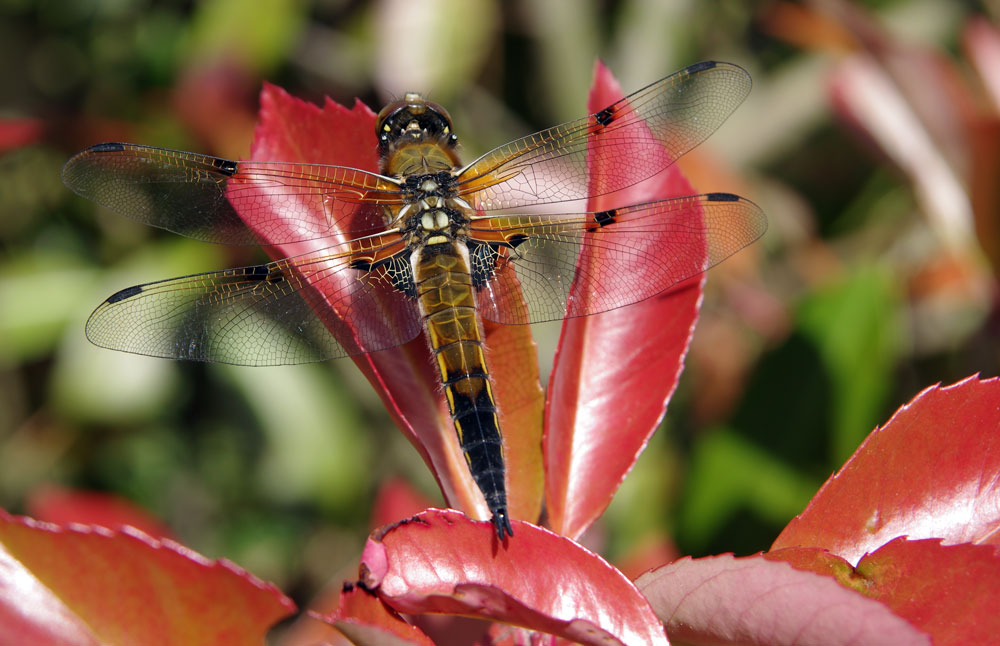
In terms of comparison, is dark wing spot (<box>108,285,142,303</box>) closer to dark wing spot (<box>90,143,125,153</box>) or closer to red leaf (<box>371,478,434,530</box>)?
dark wing spot (<box>90,143,125,153</box>)

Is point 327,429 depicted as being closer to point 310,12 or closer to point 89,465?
point 89,465

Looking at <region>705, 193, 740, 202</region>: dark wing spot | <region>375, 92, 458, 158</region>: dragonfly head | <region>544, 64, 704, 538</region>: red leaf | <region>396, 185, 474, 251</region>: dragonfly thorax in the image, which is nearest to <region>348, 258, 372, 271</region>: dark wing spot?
<region>396, 185, 474, 251</region>: dragonfly thorax

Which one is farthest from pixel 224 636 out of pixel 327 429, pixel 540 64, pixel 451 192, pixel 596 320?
pixel 540 64

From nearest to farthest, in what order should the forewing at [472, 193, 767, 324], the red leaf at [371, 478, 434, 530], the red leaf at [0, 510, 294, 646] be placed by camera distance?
the red leaf at [0, 510, 294, 646], the forewing at [472, 193, 767, 324], the red leaf at [371, 478, 434, 530]

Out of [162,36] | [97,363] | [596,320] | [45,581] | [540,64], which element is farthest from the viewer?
[540,64]

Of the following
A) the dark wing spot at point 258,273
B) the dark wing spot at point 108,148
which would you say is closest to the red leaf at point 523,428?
the dark wing spot at point 258,273

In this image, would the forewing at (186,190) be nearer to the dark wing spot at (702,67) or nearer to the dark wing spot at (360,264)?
the dark wing spot at (360,264)
